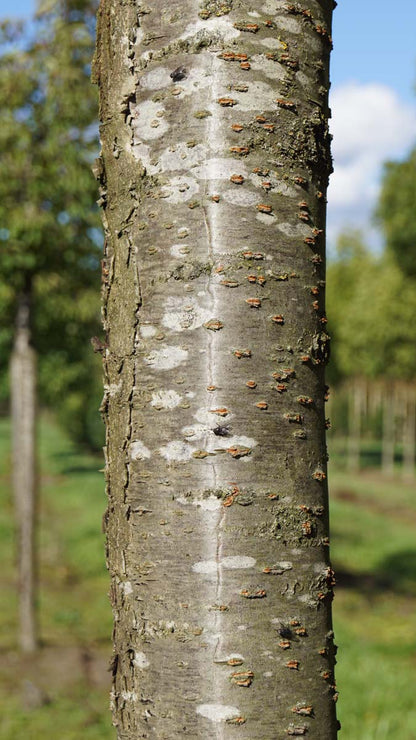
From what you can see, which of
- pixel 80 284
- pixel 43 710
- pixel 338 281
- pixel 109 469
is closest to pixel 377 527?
pixel 80 284

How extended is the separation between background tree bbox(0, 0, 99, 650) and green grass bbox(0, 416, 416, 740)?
29.4 inches

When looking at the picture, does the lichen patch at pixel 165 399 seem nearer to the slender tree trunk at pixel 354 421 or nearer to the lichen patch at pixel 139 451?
the lichen patch at pixel 139 451

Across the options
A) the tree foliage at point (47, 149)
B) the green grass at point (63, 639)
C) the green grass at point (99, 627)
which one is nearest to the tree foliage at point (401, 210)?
the green grass at point (99, 627)

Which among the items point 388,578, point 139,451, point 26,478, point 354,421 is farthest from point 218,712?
point 354,421

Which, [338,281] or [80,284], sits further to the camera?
[338,281]

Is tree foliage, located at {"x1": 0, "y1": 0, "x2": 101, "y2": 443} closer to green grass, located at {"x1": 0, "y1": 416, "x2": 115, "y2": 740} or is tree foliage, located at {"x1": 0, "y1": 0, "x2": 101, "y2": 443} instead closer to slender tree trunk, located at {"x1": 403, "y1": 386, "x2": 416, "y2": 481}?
green grass, located at {"x1": 0, "y1": 416, "x2": 115, "y2": 740}

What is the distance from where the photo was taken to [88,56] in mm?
7555

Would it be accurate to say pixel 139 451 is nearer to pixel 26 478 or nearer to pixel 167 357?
pixel 167 357

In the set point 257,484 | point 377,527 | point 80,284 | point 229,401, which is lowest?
Result: point 377,527

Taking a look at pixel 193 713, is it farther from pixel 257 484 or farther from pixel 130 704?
pixel 257 484

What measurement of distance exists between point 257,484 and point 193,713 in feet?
1.51

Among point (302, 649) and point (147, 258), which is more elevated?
point (147, 258)

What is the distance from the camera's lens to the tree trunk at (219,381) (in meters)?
1.56

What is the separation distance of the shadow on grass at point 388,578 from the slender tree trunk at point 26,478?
17.2ft
